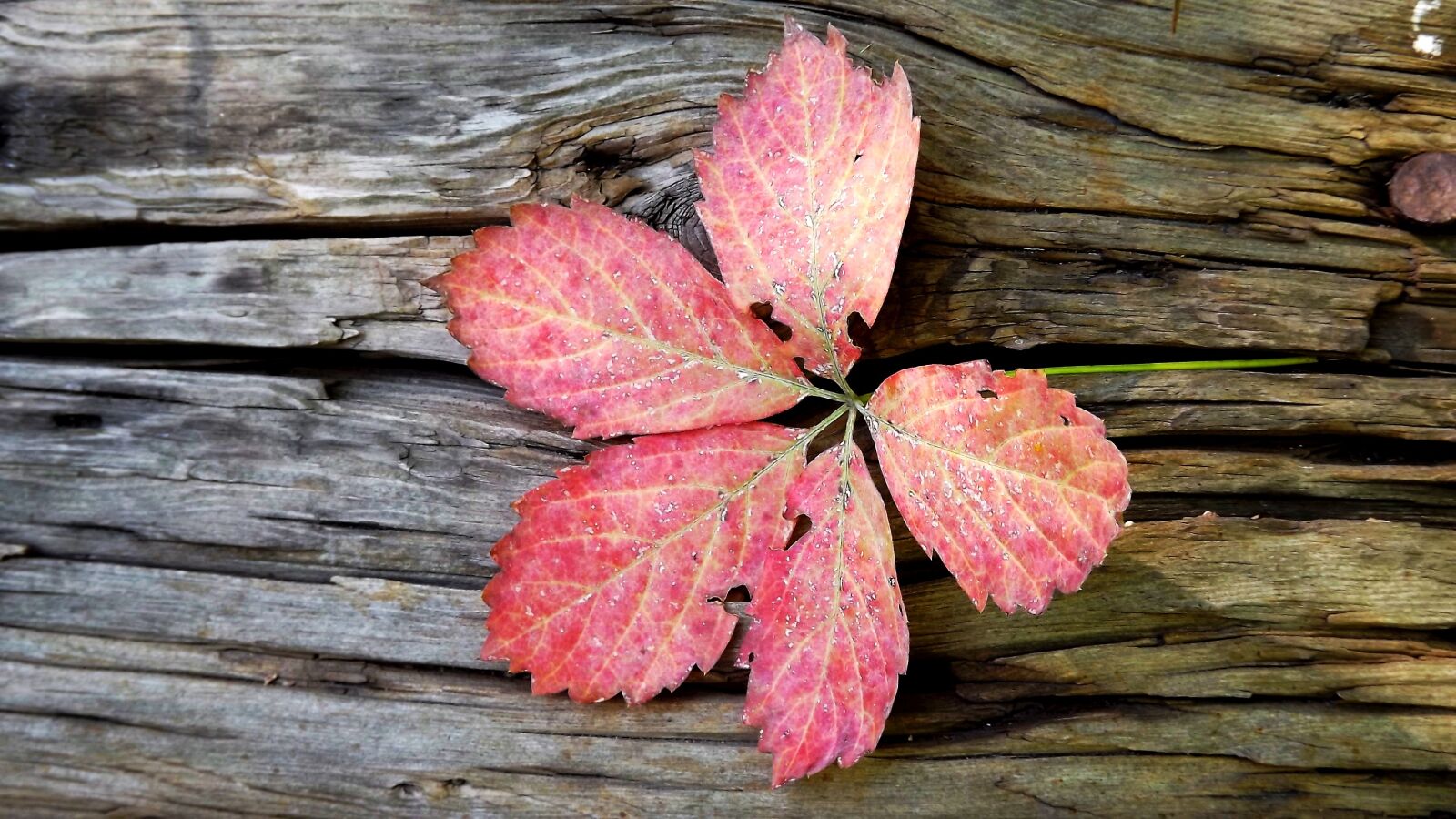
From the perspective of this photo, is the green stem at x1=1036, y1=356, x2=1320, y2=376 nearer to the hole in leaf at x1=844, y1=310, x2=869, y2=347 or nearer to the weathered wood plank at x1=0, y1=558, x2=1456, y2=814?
the hole in leaf at x1=844, y1=310, x2=869, y2=347

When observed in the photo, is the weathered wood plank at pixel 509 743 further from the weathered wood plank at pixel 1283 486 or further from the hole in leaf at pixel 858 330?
the hole in leaf at pixel 858 330

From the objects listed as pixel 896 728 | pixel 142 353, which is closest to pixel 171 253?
pixel 142 353

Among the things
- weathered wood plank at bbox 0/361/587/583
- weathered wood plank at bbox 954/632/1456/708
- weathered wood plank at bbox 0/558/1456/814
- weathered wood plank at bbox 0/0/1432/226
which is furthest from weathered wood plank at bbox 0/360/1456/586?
weathered wood plank at bbox 0/0/1432/226

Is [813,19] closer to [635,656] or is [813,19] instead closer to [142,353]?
[635,656]

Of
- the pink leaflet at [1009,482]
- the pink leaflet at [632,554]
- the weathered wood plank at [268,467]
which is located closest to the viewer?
the pink leaflet at [1009,482]

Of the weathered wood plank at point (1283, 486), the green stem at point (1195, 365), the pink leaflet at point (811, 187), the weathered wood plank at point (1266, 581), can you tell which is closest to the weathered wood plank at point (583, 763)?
the weathered wood plank at point (1266, 581)

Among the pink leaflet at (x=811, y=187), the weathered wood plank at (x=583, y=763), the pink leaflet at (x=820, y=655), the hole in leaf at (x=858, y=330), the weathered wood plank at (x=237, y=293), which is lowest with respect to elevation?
the weathered wood plank at (x=583, y=763)
